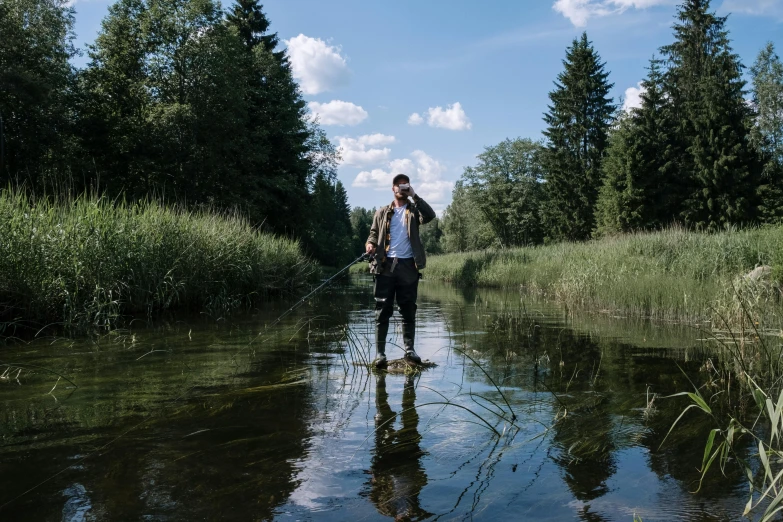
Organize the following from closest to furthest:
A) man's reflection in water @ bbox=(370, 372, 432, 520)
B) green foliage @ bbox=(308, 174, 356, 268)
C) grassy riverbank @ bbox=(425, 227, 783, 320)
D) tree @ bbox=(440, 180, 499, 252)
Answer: man's reflection in water @ bbox=(370, 372, 432, 520) → grassy riverbank @ bbox=(425, 227, 783, 320) → green foliage @ bbox=(308, 174, 356, 268) → tree @ bbox=(440, 180, 499, 252)

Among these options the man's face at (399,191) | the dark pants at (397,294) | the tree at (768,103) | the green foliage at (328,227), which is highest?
the tree at (768,103)

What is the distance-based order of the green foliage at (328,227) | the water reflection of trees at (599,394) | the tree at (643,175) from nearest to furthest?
1. the water reflection of trees at (599,394)
2. the tree at (643,175)
3. the green foliage at (328,227)

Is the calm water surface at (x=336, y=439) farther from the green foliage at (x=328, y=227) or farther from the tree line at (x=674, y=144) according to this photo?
the green foliage at (x=328, y=227)

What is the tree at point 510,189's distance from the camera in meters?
64.0

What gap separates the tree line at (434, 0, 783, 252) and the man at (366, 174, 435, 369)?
95.8 feet

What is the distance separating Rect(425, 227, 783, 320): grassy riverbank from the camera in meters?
10.5

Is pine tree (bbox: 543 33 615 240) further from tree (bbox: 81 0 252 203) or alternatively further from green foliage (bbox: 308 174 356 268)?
tree (bbox: 81 0 252 203)

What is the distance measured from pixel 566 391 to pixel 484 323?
5.93 meters

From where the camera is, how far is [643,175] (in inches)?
1603

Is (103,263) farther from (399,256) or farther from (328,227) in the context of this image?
(328,227)

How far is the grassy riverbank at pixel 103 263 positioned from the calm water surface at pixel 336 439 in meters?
1.26

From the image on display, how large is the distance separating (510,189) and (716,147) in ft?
92.4

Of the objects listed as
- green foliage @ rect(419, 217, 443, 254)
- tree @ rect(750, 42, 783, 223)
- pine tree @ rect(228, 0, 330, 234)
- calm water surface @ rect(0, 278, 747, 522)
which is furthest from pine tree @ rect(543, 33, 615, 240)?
green foliage @ rect(419, 217, 443, 254)

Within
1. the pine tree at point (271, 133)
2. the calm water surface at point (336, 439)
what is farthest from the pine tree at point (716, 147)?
the calm water surface at point (336, 439)
